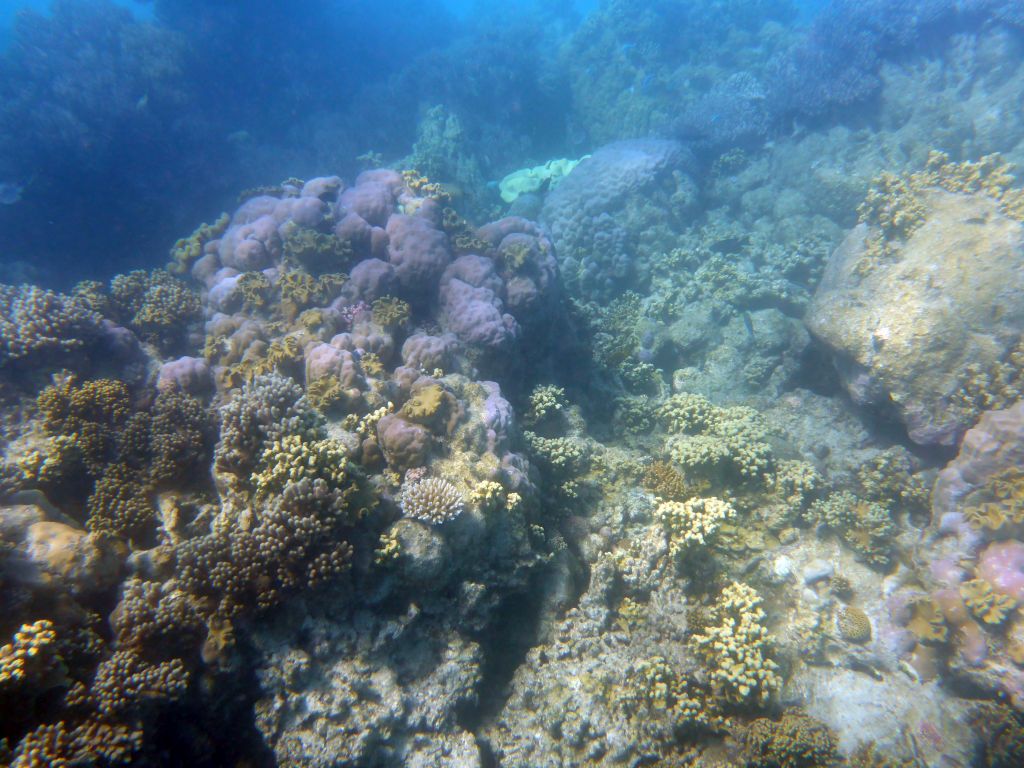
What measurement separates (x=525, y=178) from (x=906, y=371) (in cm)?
1298

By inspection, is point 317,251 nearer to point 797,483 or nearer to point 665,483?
point 665,483

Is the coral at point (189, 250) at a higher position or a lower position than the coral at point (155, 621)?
higher

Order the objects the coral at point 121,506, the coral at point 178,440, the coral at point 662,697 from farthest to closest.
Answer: the coral at point 178,440, the coral at point 662,697, the coral at point 121,506

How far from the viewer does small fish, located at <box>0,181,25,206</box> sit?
13078 millimetres

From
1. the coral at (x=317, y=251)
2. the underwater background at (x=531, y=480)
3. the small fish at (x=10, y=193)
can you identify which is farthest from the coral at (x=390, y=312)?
the small fish at (x=10, y=193)

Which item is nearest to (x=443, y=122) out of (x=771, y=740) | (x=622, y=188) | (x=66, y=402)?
(x=622, y=188)

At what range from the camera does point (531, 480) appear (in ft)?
20.8

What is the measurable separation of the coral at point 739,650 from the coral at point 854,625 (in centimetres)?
115

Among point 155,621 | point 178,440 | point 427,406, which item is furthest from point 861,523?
point 178,440

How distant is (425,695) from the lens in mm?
4812

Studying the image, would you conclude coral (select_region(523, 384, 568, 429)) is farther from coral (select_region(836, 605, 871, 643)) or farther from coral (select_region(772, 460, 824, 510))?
coral (select_region(836, 605, 871, 643))

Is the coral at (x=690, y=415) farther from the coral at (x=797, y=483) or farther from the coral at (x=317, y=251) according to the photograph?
the coral at (x=317, y=251)

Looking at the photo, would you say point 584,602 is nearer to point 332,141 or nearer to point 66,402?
point 66,402

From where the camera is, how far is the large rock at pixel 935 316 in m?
7.00
